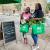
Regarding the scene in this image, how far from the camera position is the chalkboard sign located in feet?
23.0

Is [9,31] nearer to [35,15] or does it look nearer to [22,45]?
[22,45]

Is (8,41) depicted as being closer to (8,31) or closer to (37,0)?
(8,31)

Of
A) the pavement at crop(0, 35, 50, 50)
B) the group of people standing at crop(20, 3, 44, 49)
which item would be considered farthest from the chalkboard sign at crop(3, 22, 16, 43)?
the group of people standing at crop(20, 3, 44, 49)

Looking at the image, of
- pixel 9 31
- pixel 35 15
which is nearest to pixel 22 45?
pixel 9 31

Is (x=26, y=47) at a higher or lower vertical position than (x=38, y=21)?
lower

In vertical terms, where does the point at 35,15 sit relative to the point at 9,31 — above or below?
above

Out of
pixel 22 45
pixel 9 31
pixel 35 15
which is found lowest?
pixel 22 45

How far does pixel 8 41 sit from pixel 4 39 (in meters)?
0.21

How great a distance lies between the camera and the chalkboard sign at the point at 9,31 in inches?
276

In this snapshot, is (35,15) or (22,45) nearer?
(35,15)

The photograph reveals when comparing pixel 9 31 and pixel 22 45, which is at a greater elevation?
pixel 9 31

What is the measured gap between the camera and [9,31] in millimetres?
7160

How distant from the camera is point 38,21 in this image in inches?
259

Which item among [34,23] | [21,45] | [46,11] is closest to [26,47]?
[21,45]
